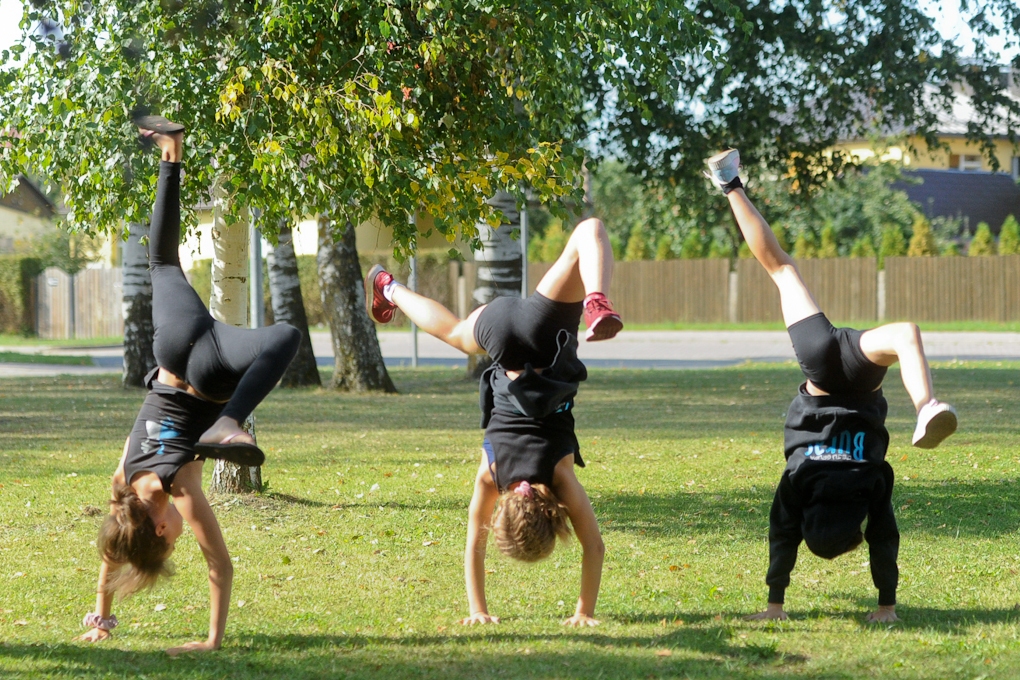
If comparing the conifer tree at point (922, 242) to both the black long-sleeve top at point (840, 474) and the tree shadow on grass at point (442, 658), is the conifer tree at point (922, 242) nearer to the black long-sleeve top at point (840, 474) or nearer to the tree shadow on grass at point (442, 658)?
the black long-sleeve top at point (840, 474)

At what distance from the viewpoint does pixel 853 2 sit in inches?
652

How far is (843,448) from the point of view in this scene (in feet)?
16.2

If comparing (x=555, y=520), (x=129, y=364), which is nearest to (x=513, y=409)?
(x=555, y=520)

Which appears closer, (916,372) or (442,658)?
(916,372)

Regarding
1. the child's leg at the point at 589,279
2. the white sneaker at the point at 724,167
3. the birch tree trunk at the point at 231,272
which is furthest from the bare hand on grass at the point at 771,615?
the birch tree trunk at the point at 231,272

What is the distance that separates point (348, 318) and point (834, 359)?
40.6 feet

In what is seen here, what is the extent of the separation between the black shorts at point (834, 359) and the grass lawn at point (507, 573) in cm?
111

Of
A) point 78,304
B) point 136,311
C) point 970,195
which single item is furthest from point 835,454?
point 970,195

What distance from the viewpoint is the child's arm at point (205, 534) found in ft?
15.5

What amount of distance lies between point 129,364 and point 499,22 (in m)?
12.1

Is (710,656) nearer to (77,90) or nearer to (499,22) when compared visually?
(499,22)

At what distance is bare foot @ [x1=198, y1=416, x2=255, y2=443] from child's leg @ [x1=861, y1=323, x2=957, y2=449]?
→ 2.43m

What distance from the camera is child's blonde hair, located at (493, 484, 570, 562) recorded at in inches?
185

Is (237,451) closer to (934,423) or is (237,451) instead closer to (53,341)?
(934,423)
